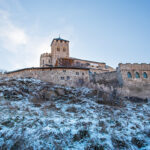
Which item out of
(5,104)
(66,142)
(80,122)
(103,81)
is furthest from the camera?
(103,81)

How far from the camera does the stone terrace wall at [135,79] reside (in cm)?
2248

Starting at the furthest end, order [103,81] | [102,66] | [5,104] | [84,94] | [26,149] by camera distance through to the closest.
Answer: [102,66], [103,81], [84,94], [5,104], [26,149]

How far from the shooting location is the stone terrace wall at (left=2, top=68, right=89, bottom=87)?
23.8 m

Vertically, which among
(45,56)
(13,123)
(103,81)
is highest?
(45,56)

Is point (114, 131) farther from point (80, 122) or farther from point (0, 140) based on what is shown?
point (0, 140)

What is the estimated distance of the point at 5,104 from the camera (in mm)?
8961

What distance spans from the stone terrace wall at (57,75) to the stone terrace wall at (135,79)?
304 inches

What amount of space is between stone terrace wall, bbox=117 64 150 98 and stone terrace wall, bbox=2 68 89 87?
772 cm

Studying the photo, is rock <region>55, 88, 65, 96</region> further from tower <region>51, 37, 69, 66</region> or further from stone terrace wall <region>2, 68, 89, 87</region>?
tower <region>51, 37, 69, 66</region>

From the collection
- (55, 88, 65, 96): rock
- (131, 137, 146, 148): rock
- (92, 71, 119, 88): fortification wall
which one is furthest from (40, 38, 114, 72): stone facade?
(131, 137, 146, 148): rock

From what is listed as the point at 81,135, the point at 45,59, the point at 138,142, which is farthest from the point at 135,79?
the point at 45,59

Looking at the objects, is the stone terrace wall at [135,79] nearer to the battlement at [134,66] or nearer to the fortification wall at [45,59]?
the battlement at [134,66]

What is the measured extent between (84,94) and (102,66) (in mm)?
30577

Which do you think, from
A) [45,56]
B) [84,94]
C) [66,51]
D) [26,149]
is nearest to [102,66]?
[66,51]
